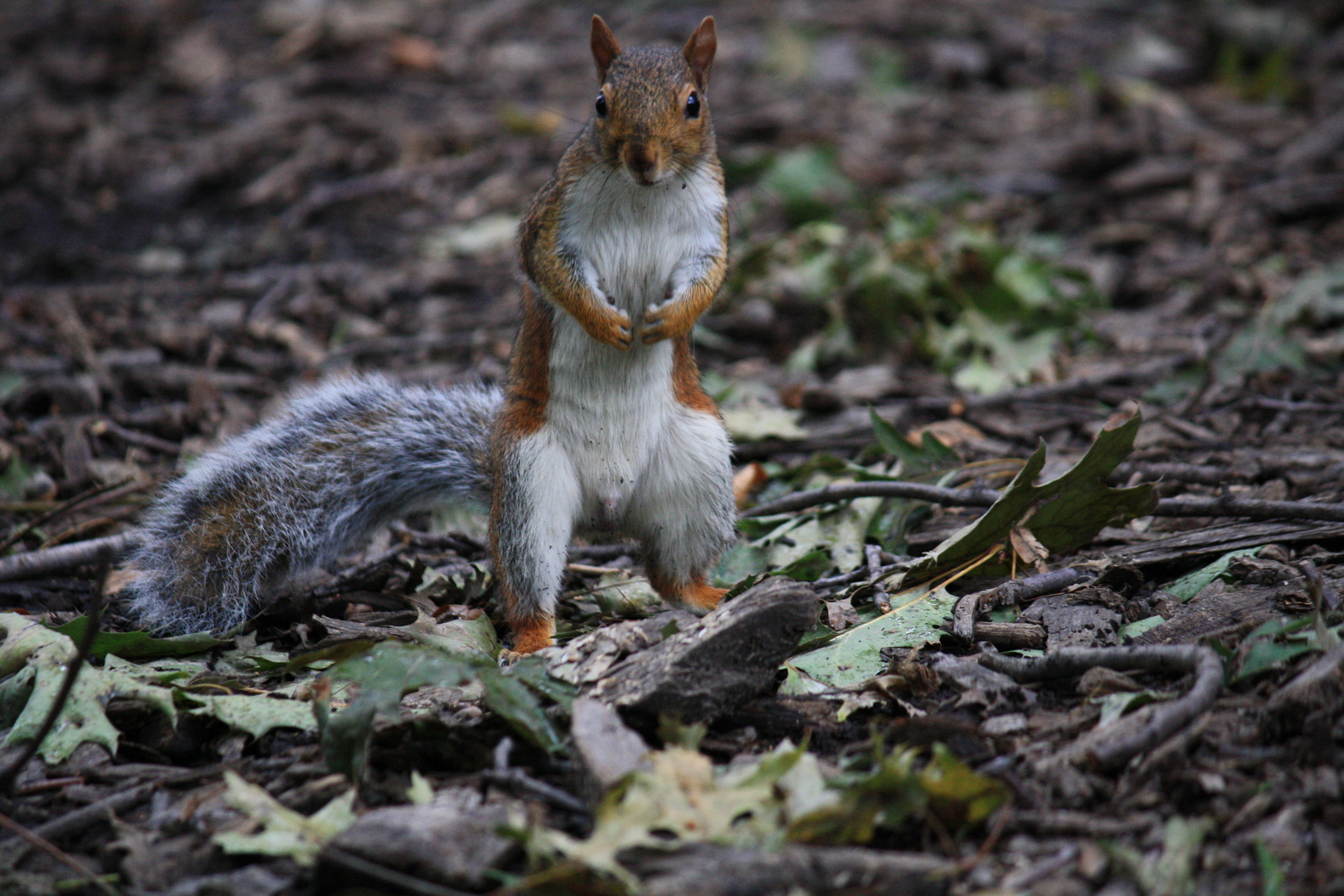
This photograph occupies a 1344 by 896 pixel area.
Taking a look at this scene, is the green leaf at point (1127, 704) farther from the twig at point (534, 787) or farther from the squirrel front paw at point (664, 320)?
the squirrel front paw at point (664, 320)

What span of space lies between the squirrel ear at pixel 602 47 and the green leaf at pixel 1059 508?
152 cm

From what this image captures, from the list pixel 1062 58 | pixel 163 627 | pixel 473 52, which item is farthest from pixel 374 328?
pixel 1062 58

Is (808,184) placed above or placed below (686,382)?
above

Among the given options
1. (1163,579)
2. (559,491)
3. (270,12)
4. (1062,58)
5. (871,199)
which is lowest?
(1163,579)

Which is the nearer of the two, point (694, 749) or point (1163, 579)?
point (694, 749)

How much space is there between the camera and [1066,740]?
2031 millimetres

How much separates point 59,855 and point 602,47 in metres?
2.25

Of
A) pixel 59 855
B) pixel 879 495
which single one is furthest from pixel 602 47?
pixel 59 855

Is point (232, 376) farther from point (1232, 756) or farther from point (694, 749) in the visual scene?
point (1232, 756)

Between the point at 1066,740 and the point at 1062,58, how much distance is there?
21.6 feet

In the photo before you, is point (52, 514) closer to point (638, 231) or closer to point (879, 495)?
point (638, 231)

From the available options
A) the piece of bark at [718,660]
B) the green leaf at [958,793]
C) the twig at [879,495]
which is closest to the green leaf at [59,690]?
the piece of bark at [718,660]

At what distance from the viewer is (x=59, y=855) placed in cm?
188

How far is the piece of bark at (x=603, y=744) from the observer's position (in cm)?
185
